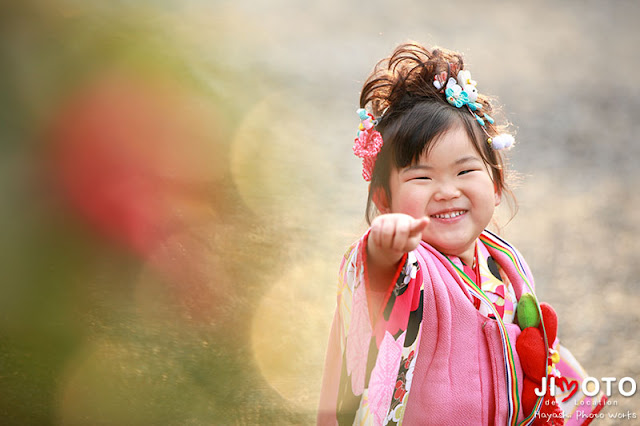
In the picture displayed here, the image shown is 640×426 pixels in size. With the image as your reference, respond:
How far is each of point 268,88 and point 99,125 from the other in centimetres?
137

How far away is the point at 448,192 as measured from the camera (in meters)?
1.18

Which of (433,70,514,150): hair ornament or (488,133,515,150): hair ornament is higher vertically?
(433,70,514,150): hair ornament

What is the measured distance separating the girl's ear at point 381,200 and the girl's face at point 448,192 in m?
0.03

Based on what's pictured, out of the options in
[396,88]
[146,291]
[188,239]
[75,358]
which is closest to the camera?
[396,88]

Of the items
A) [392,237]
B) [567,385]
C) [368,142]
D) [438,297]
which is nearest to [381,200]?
[368,142]

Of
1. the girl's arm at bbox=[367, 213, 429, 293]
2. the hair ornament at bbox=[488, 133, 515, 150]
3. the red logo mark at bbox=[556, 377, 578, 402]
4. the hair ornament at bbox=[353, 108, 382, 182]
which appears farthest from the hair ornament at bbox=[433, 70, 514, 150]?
the red logo mark at bbox=[556, 377, 578, 402]

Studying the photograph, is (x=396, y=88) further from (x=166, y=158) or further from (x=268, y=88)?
(x=268, y=88)

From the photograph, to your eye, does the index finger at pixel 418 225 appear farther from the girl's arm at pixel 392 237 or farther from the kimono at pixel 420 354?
the kimono at pixel 420 354

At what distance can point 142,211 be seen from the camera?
2.31 metres

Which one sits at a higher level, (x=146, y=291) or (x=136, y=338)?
(x=146, y=291)

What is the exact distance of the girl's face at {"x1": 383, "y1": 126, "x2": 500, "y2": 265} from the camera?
3.88ft

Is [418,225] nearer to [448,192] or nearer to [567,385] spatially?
[448,192]

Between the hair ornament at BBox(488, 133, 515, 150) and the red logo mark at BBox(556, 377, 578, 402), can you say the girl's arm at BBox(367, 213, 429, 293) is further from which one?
the red logo mark at BBox(556, 377, 578, 402)

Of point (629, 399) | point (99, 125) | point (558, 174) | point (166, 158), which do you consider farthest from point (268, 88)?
point (629, 399)
